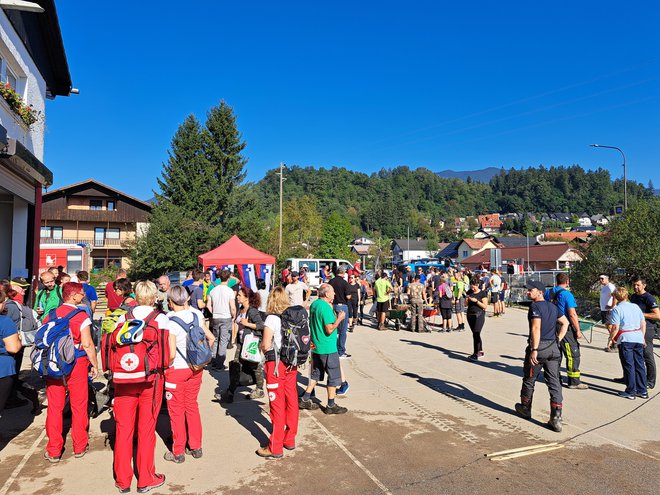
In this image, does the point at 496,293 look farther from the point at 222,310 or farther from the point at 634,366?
the point at 222,310

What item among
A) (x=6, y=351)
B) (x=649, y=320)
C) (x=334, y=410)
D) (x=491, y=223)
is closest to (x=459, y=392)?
(x=334, y=410)

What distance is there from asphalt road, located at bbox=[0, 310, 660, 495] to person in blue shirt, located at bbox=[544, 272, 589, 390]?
27cm

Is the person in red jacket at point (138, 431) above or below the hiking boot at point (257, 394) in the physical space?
above

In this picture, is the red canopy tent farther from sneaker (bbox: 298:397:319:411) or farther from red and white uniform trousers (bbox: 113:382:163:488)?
red and white uniform trousers (bbox: 113:382:163:488)

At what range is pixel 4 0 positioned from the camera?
6.71 metres

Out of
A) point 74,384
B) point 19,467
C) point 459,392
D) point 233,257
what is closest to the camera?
point 19,467

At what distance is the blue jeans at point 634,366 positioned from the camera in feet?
22.4

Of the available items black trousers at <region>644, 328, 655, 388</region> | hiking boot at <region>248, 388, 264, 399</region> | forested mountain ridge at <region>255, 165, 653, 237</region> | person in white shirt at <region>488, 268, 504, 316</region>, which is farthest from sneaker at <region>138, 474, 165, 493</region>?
Answer: forested mountain ridge at <region>255, 165, 653, 237</region>

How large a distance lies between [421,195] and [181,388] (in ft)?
619

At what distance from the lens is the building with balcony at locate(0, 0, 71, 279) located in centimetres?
986

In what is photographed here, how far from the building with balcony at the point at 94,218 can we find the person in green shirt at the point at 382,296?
3453cm

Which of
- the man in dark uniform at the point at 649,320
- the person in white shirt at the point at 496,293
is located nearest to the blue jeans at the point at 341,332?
the man in dark uniform at the point at 649,320

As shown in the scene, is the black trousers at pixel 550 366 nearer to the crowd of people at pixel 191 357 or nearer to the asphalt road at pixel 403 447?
the crowd of people at pixel 191 357

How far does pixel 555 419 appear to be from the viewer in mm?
5488
